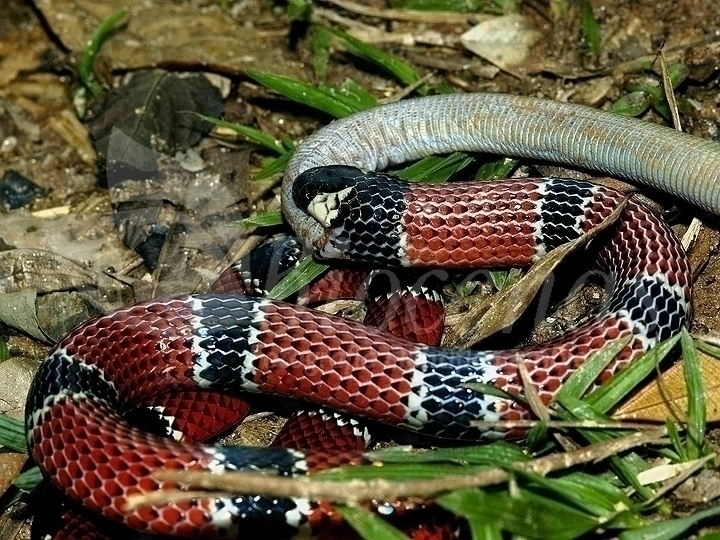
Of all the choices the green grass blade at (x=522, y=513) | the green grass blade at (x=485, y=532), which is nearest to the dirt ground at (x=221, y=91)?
the green grass blade at (x=522, y=513)

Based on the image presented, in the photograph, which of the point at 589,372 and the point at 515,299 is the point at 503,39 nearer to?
the point at 515,299

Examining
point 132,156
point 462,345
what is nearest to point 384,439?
point 462,345

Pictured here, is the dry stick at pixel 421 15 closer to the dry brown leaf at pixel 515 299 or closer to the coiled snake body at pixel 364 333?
the coiled snake body at pixel 364 333

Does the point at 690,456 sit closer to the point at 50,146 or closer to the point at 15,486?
the point at 15,486

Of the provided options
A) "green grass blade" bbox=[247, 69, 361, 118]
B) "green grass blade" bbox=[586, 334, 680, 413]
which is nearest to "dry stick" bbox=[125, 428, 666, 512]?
"green grass blade" bbox=[586, 334, 680, 413]

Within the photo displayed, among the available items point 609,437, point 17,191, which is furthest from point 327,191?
point 17,191

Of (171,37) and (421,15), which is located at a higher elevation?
(421,15)
